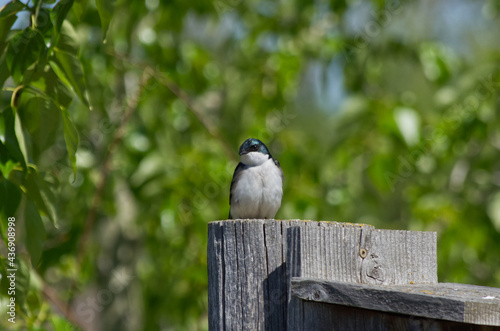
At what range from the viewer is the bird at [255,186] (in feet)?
10.0

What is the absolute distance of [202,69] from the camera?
14.0ft

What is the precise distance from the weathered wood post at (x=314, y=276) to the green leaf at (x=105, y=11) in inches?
22.8

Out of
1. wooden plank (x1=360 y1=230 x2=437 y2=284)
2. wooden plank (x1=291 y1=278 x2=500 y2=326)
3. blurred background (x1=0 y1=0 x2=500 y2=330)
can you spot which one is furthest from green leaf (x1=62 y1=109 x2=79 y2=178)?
blurred background (x1=0 y1=0 x2=500 y2=330)

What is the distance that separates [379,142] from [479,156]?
2.51 ft

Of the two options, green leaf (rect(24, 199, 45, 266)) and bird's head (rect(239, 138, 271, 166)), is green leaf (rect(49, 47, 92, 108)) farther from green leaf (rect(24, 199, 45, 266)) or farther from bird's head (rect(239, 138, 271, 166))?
bird's head (rect(239, 138, 271, 166))

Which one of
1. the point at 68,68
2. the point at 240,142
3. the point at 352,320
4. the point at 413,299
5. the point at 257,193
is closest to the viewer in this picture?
the point at 413,299

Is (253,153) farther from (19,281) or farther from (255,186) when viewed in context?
(19,281)

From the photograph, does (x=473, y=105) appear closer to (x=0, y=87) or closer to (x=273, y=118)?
(x=273, y=118)

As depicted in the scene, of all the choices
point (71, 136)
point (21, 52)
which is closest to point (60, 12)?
point (21, 52)

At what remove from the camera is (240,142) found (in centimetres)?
409

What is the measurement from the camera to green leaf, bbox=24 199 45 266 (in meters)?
1.59

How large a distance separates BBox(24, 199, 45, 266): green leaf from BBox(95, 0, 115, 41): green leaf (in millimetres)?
481

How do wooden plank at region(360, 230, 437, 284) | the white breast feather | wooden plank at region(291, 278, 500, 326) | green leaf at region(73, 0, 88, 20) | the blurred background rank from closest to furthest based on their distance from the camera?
wooden plank at region(291, 278, 500, 326) < wooden plank at region(360, 230, 437, 284) < green leaf at region(73, 0, 88, 20) < the white breast feather < the blurred background

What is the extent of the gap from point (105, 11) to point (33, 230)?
1.99 ft
